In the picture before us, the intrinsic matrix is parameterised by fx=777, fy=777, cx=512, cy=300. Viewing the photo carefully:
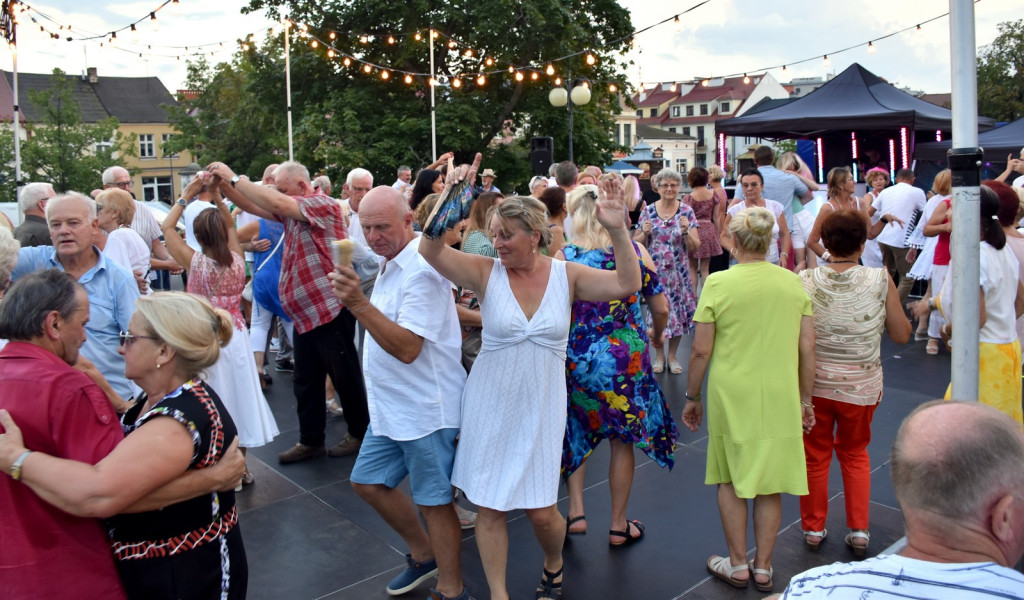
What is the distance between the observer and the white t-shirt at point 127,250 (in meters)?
4.55

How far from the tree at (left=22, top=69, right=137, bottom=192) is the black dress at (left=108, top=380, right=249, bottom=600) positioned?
34.2m

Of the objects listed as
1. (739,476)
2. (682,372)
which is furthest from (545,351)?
(682,372)

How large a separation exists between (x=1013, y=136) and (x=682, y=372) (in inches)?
359

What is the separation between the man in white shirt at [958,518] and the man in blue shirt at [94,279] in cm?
326

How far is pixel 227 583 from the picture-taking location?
2.16 meters

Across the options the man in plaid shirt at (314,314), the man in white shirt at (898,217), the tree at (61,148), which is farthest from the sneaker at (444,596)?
the tree at (61,148)

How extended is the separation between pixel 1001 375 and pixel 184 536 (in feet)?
12.4

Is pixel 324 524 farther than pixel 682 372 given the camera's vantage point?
No

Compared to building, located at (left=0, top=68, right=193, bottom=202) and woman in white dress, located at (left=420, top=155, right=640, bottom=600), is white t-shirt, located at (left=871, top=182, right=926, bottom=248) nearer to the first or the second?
woman in white dress, located at (left=420, top=155, right=640, bottom=600)

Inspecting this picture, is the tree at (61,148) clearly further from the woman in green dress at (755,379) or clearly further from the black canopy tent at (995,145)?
the woman in green dress at (755,379)

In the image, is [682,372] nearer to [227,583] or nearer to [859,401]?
[859,401]

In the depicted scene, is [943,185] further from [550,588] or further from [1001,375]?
[550,588]

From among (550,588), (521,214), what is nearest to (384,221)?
(521,214)

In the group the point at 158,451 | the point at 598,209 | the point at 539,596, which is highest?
the point at 598,209
